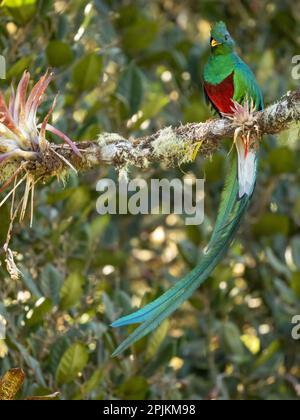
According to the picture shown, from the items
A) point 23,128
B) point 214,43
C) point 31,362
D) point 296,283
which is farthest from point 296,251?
point 23,128

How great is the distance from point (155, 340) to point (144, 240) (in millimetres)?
1388

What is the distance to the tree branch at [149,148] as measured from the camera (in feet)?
7.27

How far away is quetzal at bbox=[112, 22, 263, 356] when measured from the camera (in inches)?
84.2

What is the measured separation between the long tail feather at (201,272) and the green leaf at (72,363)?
1.55ft

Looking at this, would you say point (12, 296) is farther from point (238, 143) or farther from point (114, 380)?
point (238, 143)

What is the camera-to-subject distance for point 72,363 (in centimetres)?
270

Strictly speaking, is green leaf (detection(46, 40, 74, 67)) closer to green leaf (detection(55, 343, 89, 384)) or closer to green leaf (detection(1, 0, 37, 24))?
green leaf (detection(1, 0, 37, 24))

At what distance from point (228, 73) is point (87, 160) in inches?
27.4

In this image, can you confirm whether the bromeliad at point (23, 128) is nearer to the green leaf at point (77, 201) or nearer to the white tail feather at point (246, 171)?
the white tail feather at point (246, 171)

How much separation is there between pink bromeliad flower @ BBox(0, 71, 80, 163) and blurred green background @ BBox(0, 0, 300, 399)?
0.51m

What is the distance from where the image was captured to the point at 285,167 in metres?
3.74

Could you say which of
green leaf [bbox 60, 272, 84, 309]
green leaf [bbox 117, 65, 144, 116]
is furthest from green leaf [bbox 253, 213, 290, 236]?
green leaf [bbox 60, 272, 84, 309]

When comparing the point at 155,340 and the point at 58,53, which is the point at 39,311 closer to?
the point at 155,340
